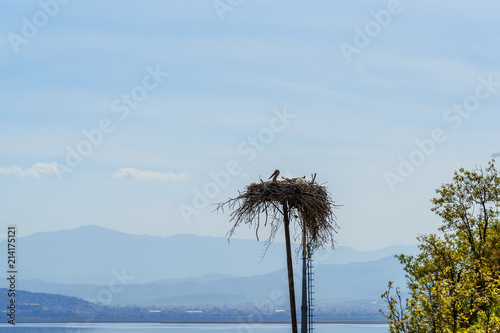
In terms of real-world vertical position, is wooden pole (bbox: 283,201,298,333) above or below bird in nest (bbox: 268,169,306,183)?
below

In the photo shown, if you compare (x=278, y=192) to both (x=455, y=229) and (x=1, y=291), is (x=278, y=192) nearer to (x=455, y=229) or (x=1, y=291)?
(x=455, y=229)

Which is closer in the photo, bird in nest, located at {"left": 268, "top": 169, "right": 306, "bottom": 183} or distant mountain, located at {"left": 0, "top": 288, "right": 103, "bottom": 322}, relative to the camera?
bird in nest, located at {"left": 268, "top": 169, "right": 306, "bottom": 183}

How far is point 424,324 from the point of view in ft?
35.2

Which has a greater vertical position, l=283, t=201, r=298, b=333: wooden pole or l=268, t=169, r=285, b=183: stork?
l=268, t=169, r=285, b=183: stork

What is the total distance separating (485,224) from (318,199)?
30.7ft

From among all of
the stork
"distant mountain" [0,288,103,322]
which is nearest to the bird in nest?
the stork

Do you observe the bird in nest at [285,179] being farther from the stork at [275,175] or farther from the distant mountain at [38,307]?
the distant mountain at [38,307]

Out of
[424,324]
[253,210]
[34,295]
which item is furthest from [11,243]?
[34,295]

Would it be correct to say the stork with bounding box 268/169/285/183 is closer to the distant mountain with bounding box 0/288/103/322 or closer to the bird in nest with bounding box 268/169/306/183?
the bird in nest with bounding box 268/169/306/183

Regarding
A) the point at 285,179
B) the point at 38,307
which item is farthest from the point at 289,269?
the point at 38,307

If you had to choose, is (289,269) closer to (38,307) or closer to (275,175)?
(275,175)

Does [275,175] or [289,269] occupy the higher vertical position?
[275,175]

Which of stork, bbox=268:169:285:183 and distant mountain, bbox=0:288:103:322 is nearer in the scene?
stork, bbox=268:169:285:183

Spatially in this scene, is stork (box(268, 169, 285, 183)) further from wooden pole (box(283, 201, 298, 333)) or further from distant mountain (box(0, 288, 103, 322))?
distant mountain (box(0, 288, 103, 322))
